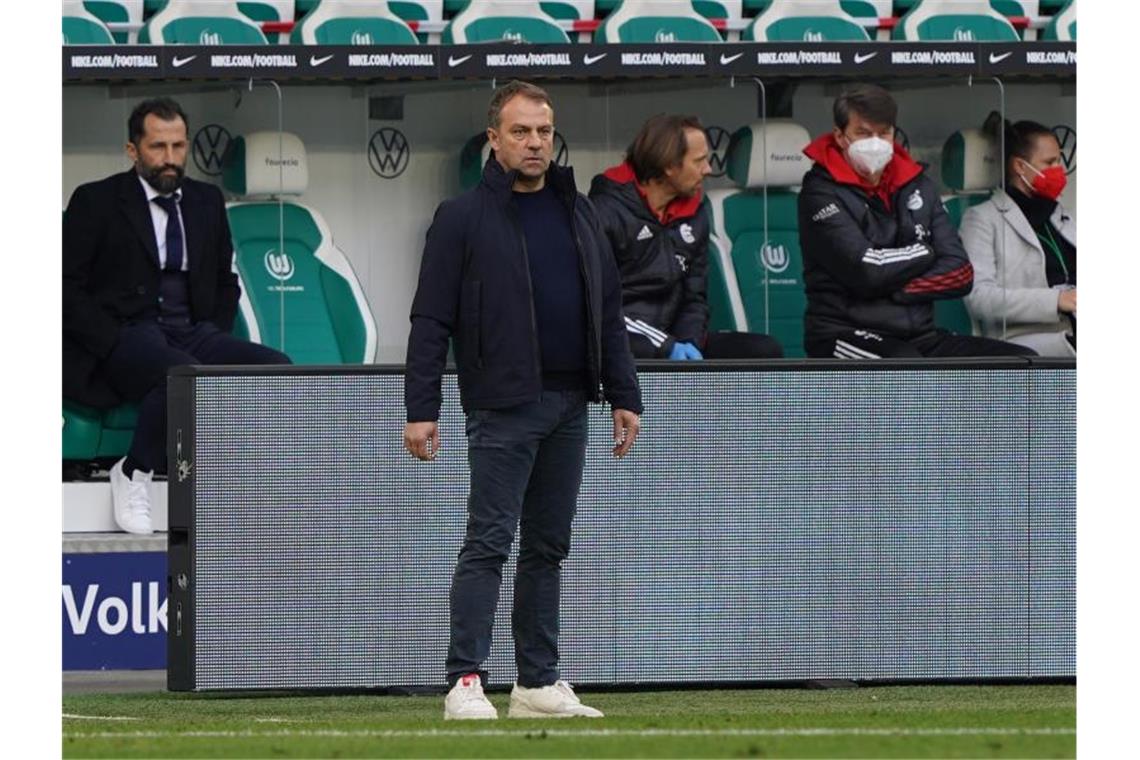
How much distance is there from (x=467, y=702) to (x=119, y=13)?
505 cm

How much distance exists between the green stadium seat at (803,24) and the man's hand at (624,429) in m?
4.53

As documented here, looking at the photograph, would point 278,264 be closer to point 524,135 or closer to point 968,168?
point 968,168

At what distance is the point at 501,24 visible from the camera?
10234mm

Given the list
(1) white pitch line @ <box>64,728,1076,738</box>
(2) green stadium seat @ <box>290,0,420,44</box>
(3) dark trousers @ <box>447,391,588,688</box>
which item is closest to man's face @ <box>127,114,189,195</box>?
(2) green stadium seat @ <box>290,0,420,44</box>

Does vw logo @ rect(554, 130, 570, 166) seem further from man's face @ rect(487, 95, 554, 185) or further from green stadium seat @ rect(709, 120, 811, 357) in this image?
man's face @ rect(487, 95, 554, 185)

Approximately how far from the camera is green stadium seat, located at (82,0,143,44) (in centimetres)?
1004

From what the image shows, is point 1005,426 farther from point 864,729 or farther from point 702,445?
point 864,729

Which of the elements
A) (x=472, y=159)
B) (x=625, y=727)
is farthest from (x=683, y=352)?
(x=625, y=727)

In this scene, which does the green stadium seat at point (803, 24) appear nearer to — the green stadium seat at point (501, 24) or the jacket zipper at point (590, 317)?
the green stadium seat at point (501, 24)

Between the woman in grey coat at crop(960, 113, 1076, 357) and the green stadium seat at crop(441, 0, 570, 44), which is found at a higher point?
the green stadium seat at crop(441, 0, 570, 44)

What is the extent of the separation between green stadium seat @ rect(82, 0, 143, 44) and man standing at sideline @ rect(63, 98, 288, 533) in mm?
838

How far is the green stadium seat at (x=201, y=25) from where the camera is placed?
1004 cm

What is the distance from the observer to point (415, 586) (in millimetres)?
7379

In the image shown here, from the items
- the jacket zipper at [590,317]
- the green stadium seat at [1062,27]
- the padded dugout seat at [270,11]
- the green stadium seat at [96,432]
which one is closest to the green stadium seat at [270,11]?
the padded dugout seat at [270,11]
